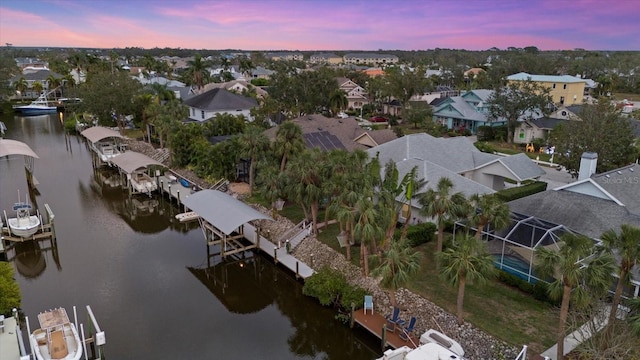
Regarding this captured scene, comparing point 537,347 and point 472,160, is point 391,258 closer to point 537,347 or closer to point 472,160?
point 537,347

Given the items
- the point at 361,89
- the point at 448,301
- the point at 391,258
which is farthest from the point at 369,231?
the point at 361,89

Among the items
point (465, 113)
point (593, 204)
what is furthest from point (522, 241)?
point (465, 113)

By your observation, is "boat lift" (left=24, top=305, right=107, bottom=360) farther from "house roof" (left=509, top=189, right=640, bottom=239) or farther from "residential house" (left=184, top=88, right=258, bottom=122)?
"residential house" (left=184, top=88, right=258, bottom=122)

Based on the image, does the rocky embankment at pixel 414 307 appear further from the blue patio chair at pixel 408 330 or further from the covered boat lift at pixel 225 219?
the covered boat lift at pixel 225 219

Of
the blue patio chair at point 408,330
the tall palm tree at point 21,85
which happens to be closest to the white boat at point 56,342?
the blue patio chair at point 408,330

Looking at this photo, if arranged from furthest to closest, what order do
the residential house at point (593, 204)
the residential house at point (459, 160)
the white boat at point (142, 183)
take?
1. the white boat at point (142, 183)
2. the residential house at point (459, 160)
3. the residential house at point (593, 204)

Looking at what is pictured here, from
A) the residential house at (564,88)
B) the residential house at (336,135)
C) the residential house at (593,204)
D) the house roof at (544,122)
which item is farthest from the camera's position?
the residential house at (564,88)

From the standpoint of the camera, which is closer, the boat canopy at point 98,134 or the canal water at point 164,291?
the canal water at point 164,291
